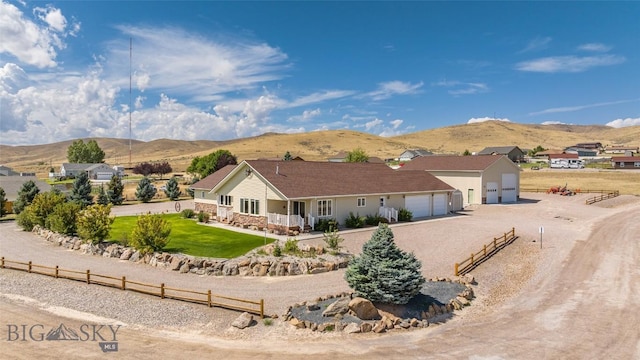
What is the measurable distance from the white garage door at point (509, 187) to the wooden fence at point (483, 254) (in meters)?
23.7

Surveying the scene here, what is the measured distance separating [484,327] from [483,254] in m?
10.2

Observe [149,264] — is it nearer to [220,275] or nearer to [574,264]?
[220,275]

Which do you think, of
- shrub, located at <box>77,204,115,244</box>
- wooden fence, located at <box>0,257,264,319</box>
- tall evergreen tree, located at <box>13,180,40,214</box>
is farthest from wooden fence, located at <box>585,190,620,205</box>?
tall evergreen tree, located at <box>13,180,40,214</box>

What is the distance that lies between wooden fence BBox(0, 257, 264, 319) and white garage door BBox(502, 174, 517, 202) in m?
44.3

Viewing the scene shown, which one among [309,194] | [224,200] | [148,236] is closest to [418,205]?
[309,194]

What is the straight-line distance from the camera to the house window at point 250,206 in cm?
3334

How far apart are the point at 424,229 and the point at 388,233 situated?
17.2 m

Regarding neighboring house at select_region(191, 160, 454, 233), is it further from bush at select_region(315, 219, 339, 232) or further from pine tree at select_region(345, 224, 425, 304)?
pine tree at select_region(345, 224, 425, 304)

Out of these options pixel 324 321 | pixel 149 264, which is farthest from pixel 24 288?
pixel 324 321

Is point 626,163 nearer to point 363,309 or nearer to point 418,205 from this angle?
point 418,205

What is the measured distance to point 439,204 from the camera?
140 feet

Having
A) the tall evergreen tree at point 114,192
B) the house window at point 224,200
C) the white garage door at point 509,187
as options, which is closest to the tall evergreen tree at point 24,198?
the tall evergreen tree at point 114,192

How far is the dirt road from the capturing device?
13.5 meters

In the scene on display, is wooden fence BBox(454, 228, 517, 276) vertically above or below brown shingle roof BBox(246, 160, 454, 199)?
below
